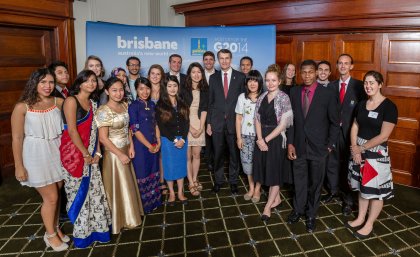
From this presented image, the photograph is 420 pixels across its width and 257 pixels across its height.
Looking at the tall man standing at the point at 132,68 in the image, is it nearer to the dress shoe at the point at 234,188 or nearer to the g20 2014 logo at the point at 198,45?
the g20 2014 logo at the point at 198,45

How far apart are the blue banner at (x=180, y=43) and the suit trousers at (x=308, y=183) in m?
2.14

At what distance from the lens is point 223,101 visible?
3.47 metres

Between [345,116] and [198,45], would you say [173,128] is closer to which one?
[345,116]

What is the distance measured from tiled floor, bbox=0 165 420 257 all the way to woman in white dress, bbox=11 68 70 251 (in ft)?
1.98

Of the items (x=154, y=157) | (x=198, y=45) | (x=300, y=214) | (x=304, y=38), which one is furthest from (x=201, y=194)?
(x=304, y=38)

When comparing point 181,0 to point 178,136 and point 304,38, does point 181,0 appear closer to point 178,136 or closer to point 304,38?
point 304,38

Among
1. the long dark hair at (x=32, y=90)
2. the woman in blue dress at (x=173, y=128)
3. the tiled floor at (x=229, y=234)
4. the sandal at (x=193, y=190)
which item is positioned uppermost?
the long dark hair at (x=32, y=90)

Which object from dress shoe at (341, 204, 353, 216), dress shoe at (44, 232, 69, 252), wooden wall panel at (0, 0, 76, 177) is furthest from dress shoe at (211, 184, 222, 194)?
wooden wall panel at (0, 0, 76, 177)

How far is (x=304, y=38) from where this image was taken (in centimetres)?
455

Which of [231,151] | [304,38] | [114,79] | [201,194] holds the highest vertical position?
[304,38]

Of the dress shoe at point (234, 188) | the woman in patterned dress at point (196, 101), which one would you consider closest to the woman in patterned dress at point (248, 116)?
the dress shoe at point (234, 188)

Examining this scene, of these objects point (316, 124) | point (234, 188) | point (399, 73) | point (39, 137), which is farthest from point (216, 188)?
point (399, 73)

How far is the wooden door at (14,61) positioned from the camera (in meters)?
4.03

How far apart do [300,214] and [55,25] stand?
4.19 m
